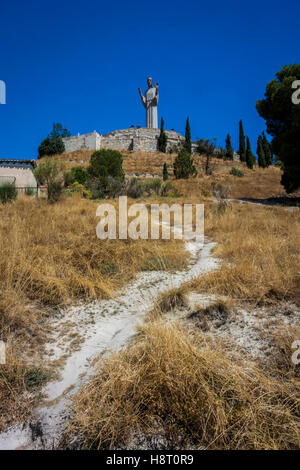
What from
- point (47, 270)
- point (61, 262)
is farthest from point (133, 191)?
point (47, 270)

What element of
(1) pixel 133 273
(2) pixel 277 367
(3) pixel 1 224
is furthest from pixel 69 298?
(3) pixel 1 224

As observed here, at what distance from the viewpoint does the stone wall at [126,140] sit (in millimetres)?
41969

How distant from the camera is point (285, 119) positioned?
14266 millimetres

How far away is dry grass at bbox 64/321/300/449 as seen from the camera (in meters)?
1.16

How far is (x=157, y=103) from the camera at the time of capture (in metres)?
47.4

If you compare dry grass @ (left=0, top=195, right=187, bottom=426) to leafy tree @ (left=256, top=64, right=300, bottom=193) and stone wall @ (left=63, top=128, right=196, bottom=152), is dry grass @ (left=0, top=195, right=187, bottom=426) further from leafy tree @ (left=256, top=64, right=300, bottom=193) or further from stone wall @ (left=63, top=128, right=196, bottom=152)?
stone wall @ (left=63, top=128, right=196, bottom=152)

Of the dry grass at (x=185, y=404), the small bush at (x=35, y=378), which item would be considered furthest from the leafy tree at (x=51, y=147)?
the dry grass at (x=185, y=404)

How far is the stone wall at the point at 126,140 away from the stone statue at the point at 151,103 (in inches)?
158

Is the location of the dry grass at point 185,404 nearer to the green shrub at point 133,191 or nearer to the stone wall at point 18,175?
the green shrub at point 133,191

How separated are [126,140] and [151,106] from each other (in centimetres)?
924

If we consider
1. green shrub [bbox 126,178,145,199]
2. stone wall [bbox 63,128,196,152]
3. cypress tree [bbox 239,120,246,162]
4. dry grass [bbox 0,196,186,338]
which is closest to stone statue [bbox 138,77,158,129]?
stone wall [bbox 63,128,196,152]

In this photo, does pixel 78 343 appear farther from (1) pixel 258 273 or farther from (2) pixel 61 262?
(1) pixel 258 273
